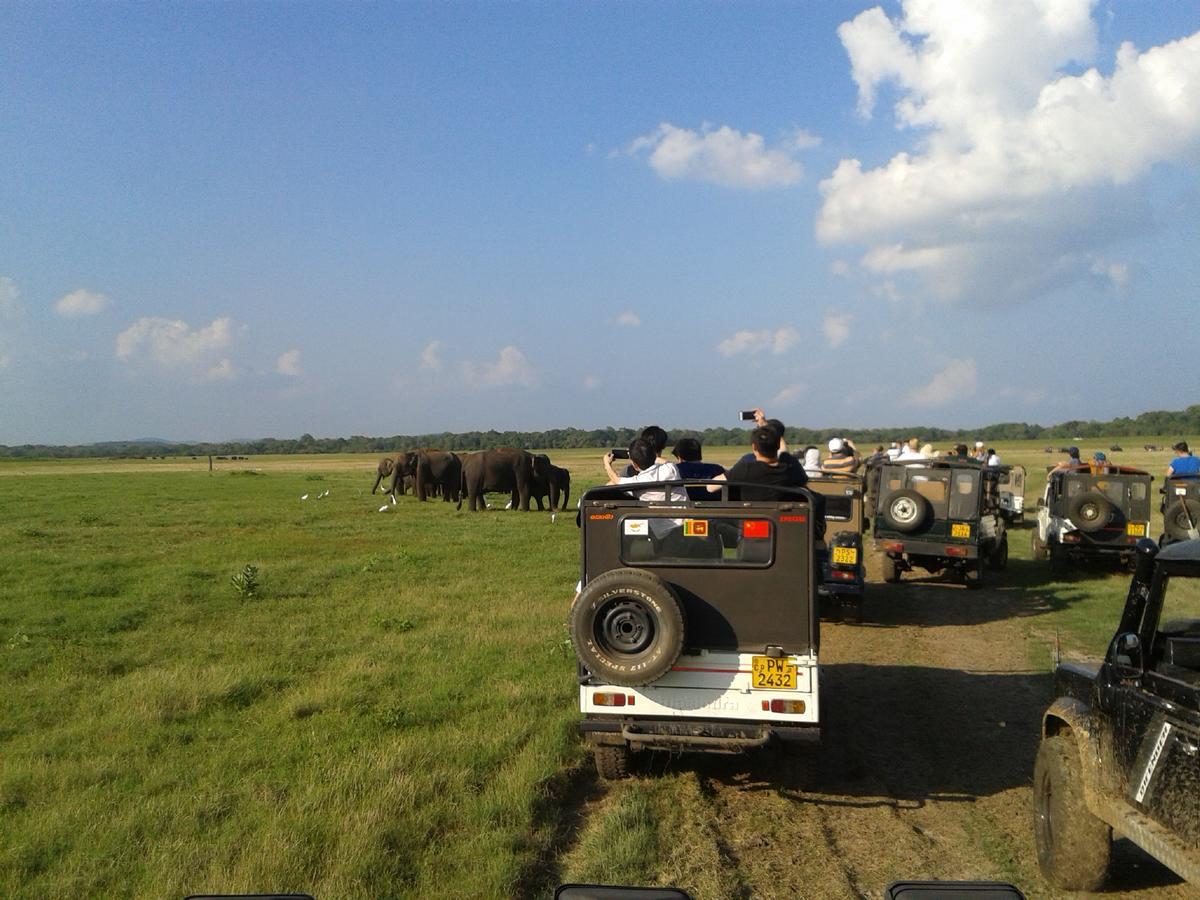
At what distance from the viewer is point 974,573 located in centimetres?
1455

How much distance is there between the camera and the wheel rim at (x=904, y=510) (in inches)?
562

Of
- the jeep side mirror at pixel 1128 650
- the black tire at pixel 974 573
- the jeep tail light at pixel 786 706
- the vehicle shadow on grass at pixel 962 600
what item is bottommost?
the vehicle shadow on grass at pixel 962 600

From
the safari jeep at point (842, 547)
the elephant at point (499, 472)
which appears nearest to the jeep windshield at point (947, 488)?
the safari jeep at point (842, 547)

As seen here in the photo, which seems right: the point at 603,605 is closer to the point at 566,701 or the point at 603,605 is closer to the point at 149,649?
the point at 566,701

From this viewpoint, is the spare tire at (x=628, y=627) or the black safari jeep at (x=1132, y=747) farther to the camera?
the spare tire at (x=628, y=627)

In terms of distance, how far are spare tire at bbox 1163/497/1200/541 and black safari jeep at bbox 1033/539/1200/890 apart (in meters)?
13.7

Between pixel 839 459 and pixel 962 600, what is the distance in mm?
2798

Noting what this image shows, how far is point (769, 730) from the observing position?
5840 mm

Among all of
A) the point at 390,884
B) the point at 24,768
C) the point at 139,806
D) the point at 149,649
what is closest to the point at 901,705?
the point at 390,884

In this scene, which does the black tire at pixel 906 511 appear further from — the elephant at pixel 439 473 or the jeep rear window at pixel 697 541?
the elephant at pixel 439 473

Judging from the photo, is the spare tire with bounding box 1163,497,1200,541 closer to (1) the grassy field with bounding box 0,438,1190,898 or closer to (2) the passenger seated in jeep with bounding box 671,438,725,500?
(1) the grassy field with bounding box 0,438,1190,898

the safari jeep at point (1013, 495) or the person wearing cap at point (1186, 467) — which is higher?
the person wearing cap at point (1186, 467)

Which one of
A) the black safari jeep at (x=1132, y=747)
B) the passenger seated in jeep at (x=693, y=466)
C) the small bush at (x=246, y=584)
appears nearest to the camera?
the black safari jeep at (x=1132, y=747)

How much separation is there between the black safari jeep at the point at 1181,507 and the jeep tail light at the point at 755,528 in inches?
530
